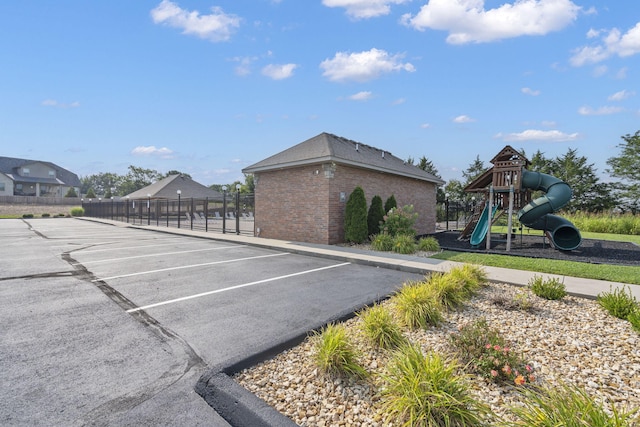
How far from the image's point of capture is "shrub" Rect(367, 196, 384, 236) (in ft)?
41.9

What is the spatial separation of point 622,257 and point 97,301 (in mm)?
13358

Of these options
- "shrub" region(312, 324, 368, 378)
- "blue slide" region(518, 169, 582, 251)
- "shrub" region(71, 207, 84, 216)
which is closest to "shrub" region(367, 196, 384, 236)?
"blue slide" region(518, 169, 582, 251)

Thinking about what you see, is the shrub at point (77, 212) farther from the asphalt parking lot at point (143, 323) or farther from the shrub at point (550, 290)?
the shrub at point (550, 290)

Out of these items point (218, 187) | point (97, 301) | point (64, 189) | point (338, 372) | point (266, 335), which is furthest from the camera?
point (218, 187)

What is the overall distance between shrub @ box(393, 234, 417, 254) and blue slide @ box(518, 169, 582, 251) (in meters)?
4.21

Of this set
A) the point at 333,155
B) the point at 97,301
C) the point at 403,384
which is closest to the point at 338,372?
the point at 403,384

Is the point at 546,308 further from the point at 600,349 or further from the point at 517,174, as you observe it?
the point at 517,174

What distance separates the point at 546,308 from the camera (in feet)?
15.0

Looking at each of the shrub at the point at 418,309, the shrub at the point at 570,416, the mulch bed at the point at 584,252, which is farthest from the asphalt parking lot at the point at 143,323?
the mulch bed at the point at 584,252

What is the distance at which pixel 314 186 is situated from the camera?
39.5 ft

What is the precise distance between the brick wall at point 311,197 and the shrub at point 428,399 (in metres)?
9.22

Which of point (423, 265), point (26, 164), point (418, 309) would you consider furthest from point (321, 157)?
point (26, 164)

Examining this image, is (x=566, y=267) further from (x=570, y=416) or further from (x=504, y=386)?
(x=570, y=416)

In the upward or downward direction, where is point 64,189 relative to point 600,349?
upward
